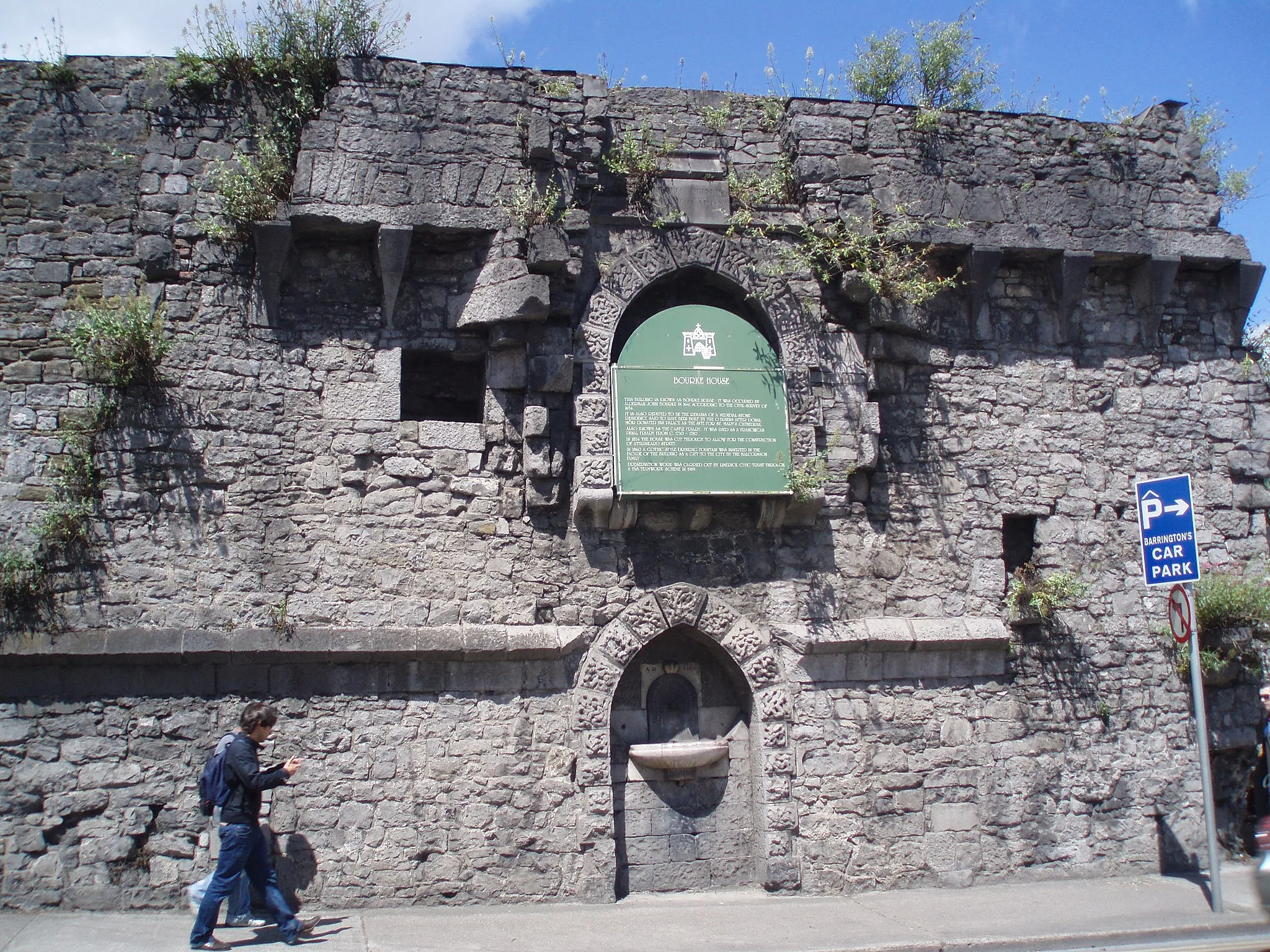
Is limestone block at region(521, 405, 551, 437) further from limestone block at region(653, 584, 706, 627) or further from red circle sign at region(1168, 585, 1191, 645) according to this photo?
red circle sign at region(1168, 585, 1191, 645)

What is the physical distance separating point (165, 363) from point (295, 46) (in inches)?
112

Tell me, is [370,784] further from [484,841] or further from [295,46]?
[295,46]

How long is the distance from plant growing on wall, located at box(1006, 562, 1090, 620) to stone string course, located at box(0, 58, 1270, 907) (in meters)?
0.16

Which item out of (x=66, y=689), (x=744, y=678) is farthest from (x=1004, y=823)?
(x=66, y=689)

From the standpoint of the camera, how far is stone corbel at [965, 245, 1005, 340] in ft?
29.2

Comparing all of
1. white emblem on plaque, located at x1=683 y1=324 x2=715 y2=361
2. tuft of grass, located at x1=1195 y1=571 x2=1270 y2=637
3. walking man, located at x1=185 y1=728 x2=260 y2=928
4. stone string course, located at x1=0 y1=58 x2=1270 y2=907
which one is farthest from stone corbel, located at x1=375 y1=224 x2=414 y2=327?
tuft of grass, located at x1=1195 y1=571 x2=1270 y2=637

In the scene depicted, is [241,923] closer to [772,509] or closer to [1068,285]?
[772,509]

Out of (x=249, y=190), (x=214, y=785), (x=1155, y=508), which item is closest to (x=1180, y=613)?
(x=1155, y=508)

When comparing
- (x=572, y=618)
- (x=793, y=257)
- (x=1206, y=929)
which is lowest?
(x=1206, y=929)

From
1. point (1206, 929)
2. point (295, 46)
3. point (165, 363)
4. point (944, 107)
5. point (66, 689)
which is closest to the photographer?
point (1206, 929)

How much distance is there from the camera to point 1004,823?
8.11 m

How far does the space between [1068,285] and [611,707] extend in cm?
553

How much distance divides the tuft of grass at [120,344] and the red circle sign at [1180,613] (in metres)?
7.59

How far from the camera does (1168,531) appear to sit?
7.29m
